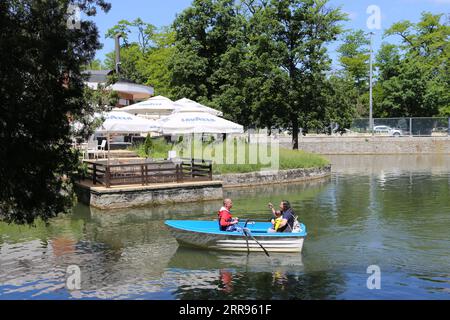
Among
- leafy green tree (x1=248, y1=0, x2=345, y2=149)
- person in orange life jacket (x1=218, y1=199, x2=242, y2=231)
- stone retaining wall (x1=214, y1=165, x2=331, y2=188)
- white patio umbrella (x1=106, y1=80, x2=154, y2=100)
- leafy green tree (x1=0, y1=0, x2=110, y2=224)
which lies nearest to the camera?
leafy green tree (x1=0, y1=0, x2=110, y2=224)

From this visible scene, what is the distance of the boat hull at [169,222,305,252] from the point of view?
14133 millimetres

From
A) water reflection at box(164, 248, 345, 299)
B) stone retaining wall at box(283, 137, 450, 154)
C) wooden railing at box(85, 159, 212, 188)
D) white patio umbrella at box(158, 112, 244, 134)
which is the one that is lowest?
water reflection at box(164, 248, 345, 299)

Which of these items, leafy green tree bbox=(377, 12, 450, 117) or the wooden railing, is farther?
leafy green tree bbox=(377, 12, 450, 117)

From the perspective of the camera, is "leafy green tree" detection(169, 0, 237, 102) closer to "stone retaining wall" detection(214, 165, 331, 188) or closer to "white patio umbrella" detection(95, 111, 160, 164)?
"stone retaining wall" detection(214, 165, 331, 188)

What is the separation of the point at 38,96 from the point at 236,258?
769 centimetres

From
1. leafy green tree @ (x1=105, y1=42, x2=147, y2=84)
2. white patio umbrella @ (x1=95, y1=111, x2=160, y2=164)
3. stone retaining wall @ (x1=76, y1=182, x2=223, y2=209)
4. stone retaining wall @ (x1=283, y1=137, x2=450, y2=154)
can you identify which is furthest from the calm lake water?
leafy green tree @ (x1=105, y1=42, x2=147, y2=84)

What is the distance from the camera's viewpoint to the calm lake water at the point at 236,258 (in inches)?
452

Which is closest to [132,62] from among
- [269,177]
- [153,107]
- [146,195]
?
[153,107]

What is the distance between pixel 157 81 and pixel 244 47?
22778mm

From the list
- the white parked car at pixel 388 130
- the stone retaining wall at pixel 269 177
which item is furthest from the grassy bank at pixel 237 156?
the white parked car at pixel 388 130

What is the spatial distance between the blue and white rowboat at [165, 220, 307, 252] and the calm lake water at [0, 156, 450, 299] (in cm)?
25

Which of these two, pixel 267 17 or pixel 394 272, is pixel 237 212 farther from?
pixel 267 17

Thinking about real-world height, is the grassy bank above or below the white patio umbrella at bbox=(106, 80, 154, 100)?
below
